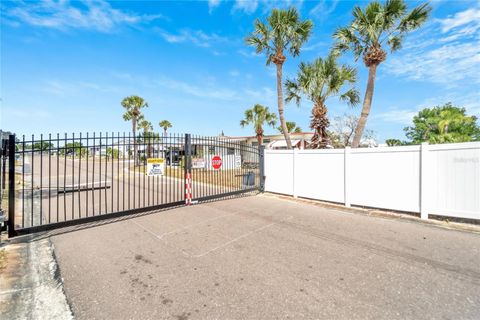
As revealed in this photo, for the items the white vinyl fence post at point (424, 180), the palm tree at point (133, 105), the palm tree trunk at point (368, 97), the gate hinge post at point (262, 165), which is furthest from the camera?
the palm tree at point (133, 105)

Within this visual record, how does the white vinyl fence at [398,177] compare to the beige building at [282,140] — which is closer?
the white vinyl fence at [398,177]

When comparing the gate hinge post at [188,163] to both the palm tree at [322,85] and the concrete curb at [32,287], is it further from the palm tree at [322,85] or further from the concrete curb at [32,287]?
the palm tree at [322,85]

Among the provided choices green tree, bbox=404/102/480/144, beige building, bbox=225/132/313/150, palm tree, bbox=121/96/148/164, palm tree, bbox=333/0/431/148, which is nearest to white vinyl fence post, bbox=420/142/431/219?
→ palm tree, bbox=333/0/431/148

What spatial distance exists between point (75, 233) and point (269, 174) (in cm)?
728

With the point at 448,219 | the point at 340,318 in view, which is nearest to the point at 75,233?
the point at 340,318

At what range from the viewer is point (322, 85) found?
13.3 m

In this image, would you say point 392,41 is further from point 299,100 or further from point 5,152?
point 5,152

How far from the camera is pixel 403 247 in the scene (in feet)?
14.3

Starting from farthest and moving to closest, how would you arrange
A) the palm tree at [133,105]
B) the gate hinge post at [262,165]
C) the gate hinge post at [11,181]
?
the palm tree at [133,105]
the gate hinge post at [262,165]
the gate hinge post at [11,181]

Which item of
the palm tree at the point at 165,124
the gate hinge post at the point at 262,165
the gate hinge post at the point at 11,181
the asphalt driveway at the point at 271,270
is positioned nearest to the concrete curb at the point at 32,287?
the asphalt driveway at the point at 271,270

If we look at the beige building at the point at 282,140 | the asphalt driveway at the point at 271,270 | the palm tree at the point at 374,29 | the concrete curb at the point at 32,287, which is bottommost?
the concrete curb at the point at 32,287

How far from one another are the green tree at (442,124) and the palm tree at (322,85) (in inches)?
609

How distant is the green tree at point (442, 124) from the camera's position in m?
25.4

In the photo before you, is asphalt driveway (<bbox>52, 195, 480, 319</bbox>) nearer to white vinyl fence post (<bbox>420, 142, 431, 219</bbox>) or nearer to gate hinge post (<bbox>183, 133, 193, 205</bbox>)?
white vinyl fence post (<bbox>420, 142, 431, 219</bbox>)
